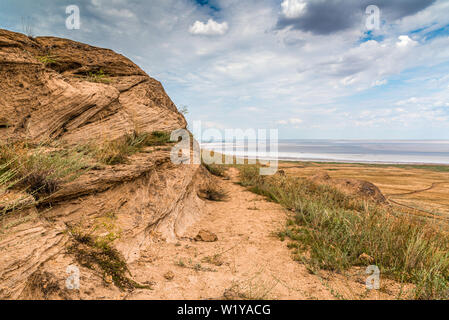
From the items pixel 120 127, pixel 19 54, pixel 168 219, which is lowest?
pixel 168 219

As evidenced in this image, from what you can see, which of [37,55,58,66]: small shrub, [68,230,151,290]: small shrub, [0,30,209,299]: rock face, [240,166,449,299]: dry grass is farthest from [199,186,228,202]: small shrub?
[37,55,58,66]: small shrub

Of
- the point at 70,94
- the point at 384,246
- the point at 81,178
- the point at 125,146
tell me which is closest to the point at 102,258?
the point at 81,178

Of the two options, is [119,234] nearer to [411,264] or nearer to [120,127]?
[120,127]

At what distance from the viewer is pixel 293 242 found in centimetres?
432

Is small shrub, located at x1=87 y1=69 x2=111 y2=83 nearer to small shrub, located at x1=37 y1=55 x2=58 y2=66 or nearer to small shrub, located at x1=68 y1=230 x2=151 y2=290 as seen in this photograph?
small shrub, located at x1=37 y1=55 x2=58 y2=66

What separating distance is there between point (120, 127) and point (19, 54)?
6.44ft

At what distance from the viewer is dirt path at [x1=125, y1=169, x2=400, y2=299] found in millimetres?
2713

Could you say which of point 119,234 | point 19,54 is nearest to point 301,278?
point 119,234

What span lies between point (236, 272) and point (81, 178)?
259 cm

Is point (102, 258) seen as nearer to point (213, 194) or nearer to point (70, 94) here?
point (70, 94)

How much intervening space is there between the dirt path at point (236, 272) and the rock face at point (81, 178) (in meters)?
0.39

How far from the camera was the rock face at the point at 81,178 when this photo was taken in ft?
7.68
